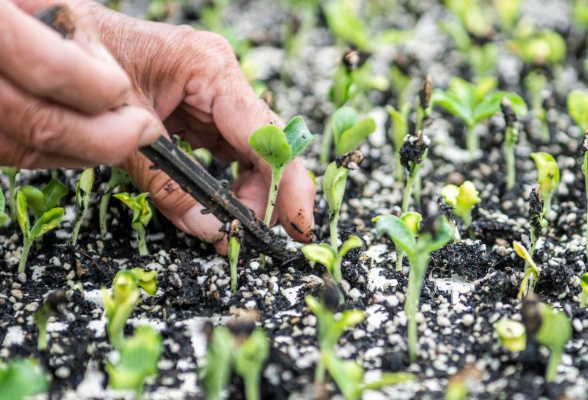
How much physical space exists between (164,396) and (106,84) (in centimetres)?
49

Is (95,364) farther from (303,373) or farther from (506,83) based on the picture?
(506,83)

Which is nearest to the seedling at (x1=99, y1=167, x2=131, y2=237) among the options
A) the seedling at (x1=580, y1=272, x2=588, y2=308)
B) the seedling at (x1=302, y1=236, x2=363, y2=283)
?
the seedling at (x1=302, y1=236, x2=363, y2=283)

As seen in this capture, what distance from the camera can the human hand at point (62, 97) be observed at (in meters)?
1.04

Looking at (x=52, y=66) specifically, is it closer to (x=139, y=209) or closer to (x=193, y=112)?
(x=139, y=209)

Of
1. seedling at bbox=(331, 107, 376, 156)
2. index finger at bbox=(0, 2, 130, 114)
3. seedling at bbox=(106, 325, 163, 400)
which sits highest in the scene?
seedling at bbox=(331, 107, 376, 156)

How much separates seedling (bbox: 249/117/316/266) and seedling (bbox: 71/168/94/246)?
1.24 ft

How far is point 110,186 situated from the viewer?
1587 millimetres

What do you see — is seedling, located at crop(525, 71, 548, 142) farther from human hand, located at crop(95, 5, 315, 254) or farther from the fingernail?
the fingernail

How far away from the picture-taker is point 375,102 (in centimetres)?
237

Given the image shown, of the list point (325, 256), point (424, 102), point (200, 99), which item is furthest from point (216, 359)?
point (424, 102)

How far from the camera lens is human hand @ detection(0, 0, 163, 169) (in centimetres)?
104

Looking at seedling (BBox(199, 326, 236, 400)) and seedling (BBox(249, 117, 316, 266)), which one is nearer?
seedling (BBox(199, 326, 236, 400))

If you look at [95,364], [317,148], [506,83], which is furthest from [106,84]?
[506,83]

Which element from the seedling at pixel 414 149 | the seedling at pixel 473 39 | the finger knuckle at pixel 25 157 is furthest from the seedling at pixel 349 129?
the seedling at pixel 473 39
